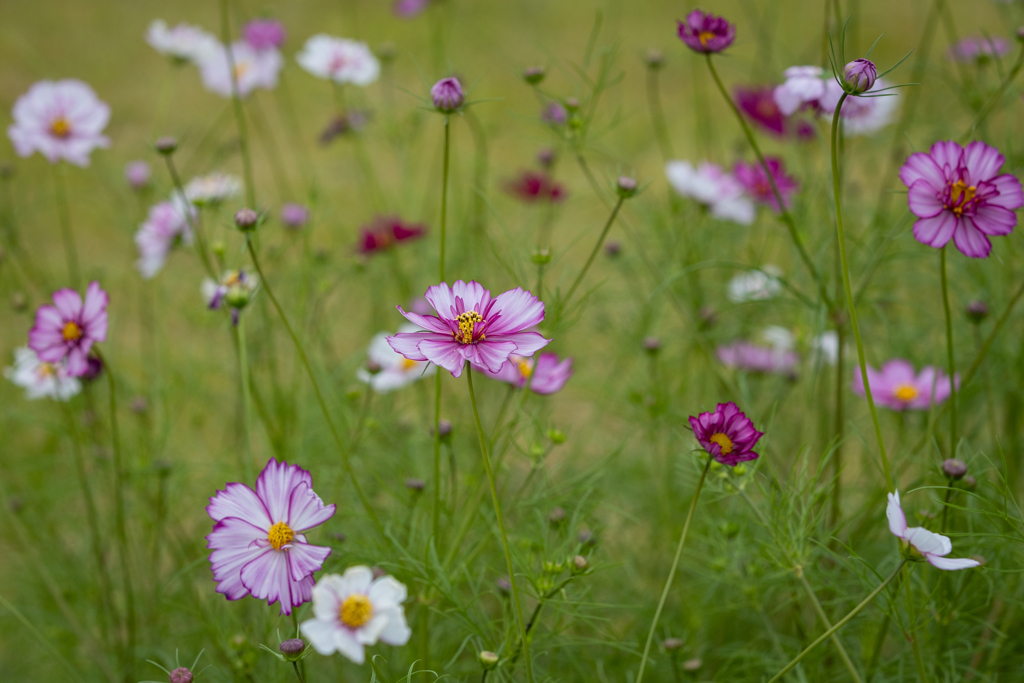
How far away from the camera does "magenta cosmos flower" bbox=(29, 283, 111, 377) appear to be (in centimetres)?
53

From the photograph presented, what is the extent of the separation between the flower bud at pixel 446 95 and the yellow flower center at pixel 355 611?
29 cm

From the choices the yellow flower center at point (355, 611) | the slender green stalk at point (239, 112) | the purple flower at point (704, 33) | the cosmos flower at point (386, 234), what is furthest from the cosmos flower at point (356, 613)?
the cosmos flower at point (386, 234)

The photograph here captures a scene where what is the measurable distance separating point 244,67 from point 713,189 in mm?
694

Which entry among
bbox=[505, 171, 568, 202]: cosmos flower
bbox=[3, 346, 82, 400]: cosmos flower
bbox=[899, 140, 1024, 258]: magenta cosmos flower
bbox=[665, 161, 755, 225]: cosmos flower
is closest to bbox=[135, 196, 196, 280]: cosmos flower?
bbox=[3, 346, 82, 400]: cosmos flower

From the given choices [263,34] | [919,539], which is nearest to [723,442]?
[919,539]

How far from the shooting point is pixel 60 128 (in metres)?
0.80

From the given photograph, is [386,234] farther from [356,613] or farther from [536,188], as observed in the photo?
[356,613]

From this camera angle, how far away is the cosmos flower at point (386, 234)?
914 millimetres

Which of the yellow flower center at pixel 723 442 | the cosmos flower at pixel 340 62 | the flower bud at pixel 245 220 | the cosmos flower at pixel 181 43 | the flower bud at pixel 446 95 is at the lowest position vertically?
the yellow flower center at pixel 723 442

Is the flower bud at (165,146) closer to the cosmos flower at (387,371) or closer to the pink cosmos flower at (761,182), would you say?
the cosmos flower at (387,371)

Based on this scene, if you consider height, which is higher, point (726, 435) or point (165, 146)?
point (165, 146)

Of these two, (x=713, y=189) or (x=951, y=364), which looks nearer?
(x=951, y=364)

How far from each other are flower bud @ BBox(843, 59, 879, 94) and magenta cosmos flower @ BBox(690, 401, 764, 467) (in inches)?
7.3

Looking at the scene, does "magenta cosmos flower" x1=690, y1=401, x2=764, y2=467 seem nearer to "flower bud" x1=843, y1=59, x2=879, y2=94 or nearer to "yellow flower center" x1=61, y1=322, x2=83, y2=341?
"flower bud" x1=843, y1=59, x2=879, y2=94
